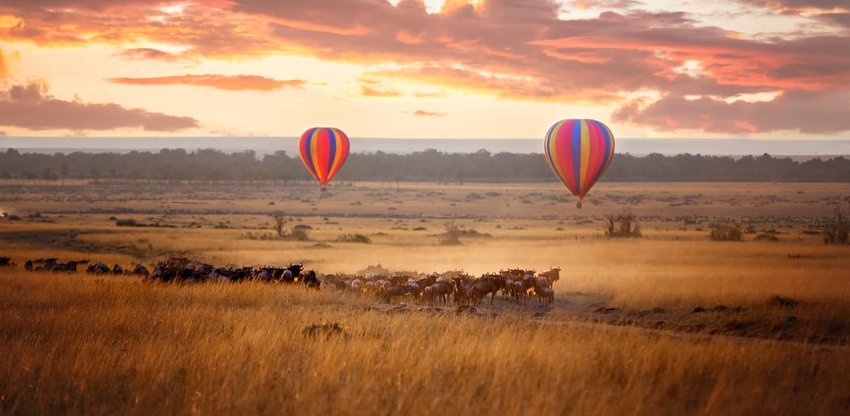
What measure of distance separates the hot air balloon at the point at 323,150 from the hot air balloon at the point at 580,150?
25.2 m

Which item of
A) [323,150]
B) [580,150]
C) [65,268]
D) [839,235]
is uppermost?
[323,150]

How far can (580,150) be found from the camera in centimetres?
4581

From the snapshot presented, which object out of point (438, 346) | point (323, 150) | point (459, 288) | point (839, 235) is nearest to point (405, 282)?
point (459, 288)

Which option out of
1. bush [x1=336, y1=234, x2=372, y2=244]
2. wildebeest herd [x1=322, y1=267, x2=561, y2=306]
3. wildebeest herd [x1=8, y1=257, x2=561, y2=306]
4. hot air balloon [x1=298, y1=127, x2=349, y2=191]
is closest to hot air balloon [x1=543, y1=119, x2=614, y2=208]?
bush [x1=336, y1=234, x2=372, y2=244]

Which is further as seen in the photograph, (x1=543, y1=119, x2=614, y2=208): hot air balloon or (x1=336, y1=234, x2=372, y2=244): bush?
(x1=336, y1=234, x2=372, y2=244): bush

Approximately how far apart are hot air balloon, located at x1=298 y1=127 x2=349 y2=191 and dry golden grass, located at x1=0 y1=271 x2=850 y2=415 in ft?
170

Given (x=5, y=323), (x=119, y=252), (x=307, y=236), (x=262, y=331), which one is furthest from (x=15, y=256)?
(x=262, y=331)

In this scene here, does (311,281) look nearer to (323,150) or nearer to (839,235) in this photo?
(839,235)

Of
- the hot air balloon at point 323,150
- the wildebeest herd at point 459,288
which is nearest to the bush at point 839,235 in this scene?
the wildebeest herd at point 459,288

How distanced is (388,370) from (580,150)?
117 feet

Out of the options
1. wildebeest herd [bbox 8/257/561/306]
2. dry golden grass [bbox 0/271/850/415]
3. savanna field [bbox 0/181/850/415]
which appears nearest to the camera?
dry golden grass [bbox 0/271/850/415]

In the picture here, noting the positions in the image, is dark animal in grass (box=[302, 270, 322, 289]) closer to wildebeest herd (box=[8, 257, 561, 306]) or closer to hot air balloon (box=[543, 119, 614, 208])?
wildebeest herd (box=[8, 257, 561, 306])

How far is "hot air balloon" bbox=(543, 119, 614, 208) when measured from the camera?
1800 inches

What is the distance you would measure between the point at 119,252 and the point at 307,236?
15.6 metres
